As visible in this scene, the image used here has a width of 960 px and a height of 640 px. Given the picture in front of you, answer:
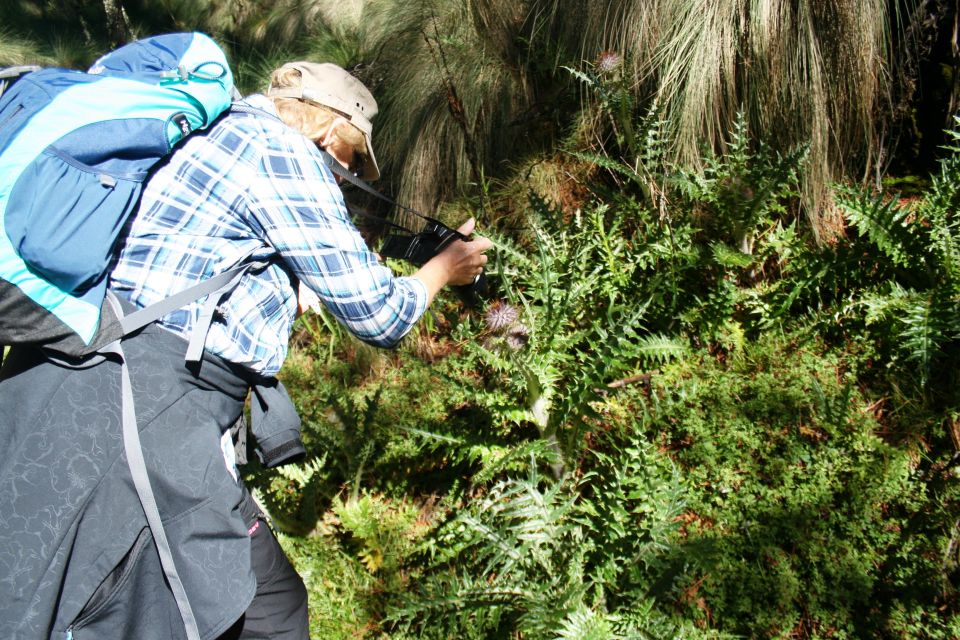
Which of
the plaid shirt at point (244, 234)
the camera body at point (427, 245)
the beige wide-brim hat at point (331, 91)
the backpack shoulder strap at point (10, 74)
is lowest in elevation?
the camera body at point (427, 245)

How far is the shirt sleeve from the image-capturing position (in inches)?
52.6

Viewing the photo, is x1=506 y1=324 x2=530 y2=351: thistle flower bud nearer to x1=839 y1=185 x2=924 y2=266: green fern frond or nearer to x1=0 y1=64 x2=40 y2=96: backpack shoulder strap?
x1=839 y1=185 x2=924 y2=266: green fern frond

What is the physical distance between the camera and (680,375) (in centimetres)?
272

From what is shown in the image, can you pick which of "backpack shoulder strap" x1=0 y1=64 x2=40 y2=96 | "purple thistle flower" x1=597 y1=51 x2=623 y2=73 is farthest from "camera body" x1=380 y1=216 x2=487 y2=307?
"purple thistle flower" x1=597 y1=51 x2=623 y2=73

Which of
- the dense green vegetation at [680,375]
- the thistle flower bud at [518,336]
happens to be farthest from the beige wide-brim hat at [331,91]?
the thistle flower bud at [518,336]

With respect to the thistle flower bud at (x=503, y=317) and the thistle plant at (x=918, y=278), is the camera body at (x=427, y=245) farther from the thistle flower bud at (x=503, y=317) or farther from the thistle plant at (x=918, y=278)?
the thistle plant at (x=918, y=278)

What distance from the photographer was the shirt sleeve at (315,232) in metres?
1.34

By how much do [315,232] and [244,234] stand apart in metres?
0.14

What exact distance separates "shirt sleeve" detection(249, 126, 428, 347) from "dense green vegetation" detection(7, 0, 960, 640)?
0.90 metres

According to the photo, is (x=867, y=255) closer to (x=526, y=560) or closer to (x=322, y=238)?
(x=526, y=560)

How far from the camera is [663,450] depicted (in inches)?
100.0

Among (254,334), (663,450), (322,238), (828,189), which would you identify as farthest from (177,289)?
(828,189)

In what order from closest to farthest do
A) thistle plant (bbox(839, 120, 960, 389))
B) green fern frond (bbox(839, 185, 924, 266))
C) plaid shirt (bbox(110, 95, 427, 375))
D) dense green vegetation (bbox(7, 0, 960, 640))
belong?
plaid shirt (bbox(110, 95, 427, 375)) < dense green vegetation (bbox(7, 0, 960, 640)) < thistle plant (bbox(839, 120, 960, 389)) < green fern frond (bbox(839, 185, 924, 266))

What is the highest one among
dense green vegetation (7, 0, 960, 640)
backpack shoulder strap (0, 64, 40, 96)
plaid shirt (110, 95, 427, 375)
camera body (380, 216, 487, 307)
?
backpack shoulder strap (0, 64, 40, 96)
